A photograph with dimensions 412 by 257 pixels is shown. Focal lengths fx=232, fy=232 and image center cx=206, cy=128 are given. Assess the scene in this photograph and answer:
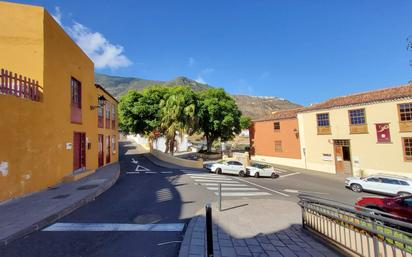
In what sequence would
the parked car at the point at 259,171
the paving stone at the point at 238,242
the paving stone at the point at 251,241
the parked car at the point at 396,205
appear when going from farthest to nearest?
the parked car at the point at 259,171 < the parked car at the point at 396,205 < the paving stone at the point at 251,241 < the paving stone at the point at 238,242

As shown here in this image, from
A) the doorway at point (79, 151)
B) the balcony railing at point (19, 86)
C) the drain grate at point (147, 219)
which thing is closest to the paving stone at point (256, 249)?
the drain grate at point (147, 219)

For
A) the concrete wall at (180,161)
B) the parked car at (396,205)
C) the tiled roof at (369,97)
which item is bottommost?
the parked car at (396,205)

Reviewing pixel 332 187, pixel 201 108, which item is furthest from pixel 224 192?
pixel 201 108

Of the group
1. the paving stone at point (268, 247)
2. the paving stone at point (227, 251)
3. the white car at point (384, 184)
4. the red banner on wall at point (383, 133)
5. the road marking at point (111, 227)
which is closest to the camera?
the paving stone at point (227, 251)

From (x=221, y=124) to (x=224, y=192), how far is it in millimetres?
23454

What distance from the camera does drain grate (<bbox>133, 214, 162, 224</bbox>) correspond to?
7.26 meters

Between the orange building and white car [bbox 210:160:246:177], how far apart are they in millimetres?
11952

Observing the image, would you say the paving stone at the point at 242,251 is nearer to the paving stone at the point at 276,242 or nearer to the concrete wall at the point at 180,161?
the paving stone at the point at 276,242

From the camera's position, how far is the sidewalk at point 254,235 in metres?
5.29

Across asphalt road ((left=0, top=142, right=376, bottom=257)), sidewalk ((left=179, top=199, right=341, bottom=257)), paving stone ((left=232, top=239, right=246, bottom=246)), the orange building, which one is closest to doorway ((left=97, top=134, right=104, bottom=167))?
asphalt road ((left=0, top=142, right=376, bottom=257))

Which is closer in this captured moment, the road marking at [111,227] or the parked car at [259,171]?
the road marking at [111,227]

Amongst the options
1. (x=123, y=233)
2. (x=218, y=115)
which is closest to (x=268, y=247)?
(x=123, y=233)

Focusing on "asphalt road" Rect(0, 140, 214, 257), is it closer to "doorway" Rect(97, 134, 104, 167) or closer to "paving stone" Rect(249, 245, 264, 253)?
"paving stone" Rect(249, 245, 264, 253)

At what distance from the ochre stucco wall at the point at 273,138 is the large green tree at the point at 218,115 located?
3.58 meters
